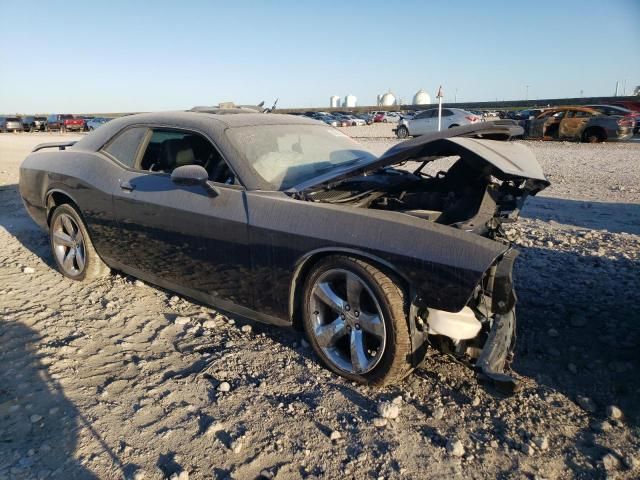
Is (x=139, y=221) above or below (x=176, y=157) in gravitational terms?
below

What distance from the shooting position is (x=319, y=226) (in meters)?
2.73

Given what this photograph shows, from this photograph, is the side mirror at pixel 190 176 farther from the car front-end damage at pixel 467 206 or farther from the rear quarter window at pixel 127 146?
the rear quarter window at pixel 127 146

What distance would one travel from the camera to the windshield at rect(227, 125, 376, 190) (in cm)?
329

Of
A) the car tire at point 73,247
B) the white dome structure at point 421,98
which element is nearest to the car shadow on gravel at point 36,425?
the car tire at point 73,247

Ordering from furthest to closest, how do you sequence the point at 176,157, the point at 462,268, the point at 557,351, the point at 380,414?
the point at 176,157 < the point at 557,351 < the point at 380,414 < the point at 462,268

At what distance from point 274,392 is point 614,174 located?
975 cm

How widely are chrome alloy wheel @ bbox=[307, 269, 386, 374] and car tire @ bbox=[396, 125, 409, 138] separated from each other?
22.4m

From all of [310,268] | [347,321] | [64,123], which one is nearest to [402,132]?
[310,268]

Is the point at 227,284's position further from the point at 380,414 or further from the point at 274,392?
A: the point at 380,414

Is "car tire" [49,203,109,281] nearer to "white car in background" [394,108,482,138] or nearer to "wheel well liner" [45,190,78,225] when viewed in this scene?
"wheel well liner" [45,190,78,225]

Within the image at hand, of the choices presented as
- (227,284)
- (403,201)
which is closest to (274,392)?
(227,284)

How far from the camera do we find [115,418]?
2531 millimetres

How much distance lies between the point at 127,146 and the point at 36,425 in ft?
7.49

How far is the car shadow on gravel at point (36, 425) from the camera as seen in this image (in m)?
2.18
